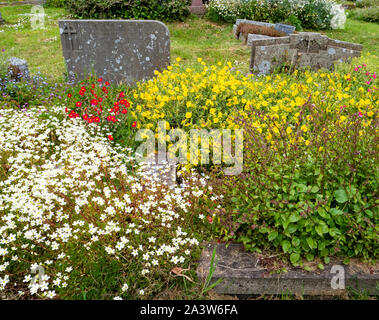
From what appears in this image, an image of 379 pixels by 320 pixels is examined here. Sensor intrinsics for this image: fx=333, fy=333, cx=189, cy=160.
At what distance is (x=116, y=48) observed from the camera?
6.34 meters

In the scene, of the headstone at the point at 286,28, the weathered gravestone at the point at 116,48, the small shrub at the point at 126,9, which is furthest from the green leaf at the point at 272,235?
the small shrub at the point at 126,9

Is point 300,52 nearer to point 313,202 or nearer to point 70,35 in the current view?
point 70,35

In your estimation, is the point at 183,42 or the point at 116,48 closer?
the point at 116,48

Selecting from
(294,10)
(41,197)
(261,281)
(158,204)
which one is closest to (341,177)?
(261,281)

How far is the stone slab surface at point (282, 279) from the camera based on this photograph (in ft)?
8.09

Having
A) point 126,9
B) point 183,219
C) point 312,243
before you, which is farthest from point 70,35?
point 126,9

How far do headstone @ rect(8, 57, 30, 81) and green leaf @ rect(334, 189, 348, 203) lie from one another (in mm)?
6128

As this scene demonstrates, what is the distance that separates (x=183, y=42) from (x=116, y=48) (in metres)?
5.59

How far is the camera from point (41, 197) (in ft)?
9.32

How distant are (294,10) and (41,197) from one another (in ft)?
46.6

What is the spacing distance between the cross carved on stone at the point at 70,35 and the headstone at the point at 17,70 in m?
1.10

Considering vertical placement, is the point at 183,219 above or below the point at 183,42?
below

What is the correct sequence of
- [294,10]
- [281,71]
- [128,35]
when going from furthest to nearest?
[294,10] → [281,71] → [128,35]

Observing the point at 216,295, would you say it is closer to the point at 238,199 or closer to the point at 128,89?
the point at 238,199
